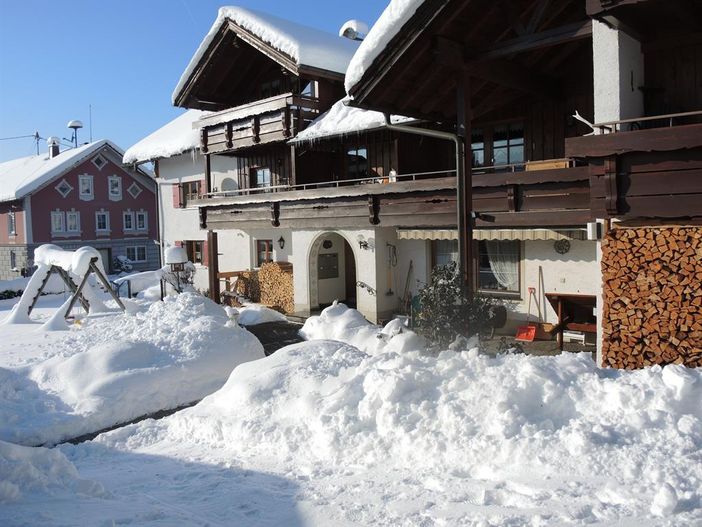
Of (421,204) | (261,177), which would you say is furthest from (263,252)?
(421,204)

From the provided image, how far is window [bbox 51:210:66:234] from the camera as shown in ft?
124

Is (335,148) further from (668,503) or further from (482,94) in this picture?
(668,503)

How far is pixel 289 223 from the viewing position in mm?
17375

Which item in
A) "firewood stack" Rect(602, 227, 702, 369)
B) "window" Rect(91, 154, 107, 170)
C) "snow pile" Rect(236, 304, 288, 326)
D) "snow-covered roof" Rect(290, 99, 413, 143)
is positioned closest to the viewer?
"firewood stack" Rect(602, 227, 702, 369)

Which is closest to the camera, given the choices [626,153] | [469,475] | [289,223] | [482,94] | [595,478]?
[595,478]

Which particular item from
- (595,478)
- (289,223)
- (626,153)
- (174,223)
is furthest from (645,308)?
(174,223)

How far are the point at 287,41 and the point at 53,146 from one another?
98.0 feet

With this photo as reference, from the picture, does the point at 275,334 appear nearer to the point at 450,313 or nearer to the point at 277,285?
the point at 277,285

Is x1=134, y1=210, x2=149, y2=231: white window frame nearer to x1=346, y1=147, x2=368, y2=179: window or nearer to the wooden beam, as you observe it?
x1=346, y1=147, x2=368, y2=179: window

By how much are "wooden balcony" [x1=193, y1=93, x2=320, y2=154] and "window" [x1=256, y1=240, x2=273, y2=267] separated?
3576 mm

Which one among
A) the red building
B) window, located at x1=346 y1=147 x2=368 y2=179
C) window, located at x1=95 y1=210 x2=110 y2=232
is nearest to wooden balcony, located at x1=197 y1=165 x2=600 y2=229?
window, located at x1=346 y1=147 x2=368 y2=179

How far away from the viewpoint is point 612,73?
28.6 ft

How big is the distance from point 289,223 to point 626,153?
10.8m

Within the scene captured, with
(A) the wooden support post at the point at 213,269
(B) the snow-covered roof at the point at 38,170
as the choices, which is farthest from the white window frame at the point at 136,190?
(A) the wooden support post at the point at 213,269
